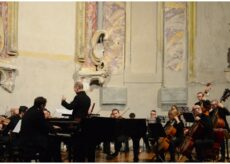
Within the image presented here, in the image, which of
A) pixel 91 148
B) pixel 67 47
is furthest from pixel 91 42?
pixel 91 148

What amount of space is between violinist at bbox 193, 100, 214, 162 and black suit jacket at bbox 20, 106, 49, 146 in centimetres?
269

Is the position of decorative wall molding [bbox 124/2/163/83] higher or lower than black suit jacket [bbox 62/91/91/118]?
higher

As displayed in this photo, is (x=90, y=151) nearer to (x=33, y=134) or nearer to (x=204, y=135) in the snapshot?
(x=33, y=134)

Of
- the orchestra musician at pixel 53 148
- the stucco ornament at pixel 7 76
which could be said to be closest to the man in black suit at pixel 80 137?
the orchestra musician at pixel 53 148

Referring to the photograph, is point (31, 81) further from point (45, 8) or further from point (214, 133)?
point (214, 133)

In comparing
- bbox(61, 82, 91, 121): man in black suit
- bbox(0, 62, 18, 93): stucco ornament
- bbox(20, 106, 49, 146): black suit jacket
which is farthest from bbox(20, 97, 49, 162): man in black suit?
bbox(0, 62, 18, 93): stucco ornament

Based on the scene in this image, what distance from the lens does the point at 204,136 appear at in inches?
306

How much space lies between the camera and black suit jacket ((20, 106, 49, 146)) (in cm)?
646

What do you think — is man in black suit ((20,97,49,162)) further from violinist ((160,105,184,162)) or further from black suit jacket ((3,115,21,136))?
violinist ((160,105,184,162))

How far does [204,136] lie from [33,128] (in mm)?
3003

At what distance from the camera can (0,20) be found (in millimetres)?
10422

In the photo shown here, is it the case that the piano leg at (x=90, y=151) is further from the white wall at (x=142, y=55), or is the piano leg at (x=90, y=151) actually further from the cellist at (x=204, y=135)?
the white wall at (x=142, y=55)

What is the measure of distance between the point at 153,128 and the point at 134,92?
14.4 feet

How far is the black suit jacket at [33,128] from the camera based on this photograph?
6.46 metres
